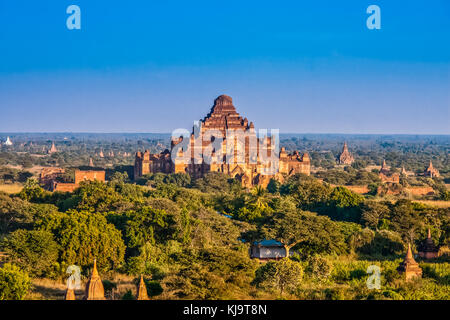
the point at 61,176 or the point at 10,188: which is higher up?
the point at 61,176

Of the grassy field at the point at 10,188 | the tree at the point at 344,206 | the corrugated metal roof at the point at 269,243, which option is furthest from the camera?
the grassy field at the point at 10,188

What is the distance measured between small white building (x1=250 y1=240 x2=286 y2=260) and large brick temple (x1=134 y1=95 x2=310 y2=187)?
106 ft

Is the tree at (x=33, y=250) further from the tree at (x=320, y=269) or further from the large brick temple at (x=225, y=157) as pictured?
the large brick temple at (x=225, y=157)

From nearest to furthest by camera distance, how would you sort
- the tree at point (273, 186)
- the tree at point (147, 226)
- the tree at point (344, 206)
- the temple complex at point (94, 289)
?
the temple complex at point (94, 289) → the tree at point (147, 226) → the tree at point (344, 206) → the tree at point (273, 186)

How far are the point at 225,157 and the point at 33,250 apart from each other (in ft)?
144

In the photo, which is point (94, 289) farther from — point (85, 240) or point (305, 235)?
point (305, 235)

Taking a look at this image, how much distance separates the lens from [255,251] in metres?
33.8

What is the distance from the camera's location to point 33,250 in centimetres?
2744

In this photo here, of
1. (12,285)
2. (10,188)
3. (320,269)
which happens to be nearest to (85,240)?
(12,285)

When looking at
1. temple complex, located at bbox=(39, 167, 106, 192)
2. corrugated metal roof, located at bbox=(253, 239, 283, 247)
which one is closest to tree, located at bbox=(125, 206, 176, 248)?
corrugated metal roof, located at bbox=(253, 239, 283, 247)

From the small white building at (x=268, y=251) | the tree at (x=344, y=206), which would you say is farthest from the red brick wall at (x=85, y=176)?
the small white building at (x=268, y=251)

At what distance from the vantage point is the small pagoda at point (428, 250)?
3250 centimetres

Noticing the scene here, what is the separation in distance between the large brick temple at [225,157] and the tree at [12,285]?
4401 centimetres
